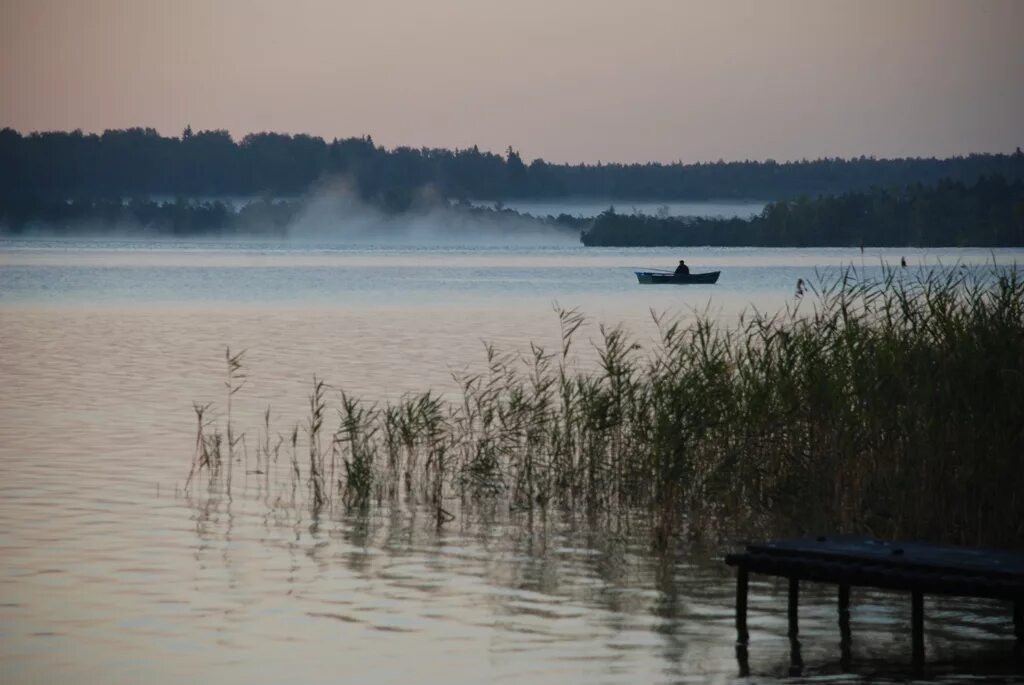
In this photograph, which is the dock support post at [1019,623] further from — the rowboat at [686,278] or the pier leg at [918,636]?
the rowboat at [686,278]

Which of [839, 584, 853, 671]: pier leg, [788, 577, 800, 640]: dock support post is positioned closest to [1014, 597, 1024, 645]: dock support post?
[839, 584, 853, 671]: pier leg

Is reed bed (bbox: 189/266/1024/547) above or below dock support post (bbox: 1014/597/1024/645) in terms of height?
above

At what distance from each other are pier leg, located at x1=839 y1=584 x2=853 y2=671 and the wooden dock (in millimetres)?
10

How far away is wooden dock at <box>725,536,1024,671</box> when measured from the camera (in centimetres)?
1161

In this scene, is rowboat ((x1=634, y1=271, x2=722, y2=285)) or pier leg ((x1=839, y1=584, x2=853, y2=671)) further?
rowboat ((x1=634, y1=271, x2=722, y2=285))

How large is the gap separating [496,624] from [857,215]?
7297 inches

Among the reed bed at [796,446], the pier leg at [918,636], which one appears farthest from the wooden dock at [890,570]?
the reed bed at [796,446]

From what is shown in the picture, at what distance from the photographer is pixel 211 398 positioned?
110 feet

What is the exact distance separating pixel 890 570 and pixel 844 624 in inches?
66.3

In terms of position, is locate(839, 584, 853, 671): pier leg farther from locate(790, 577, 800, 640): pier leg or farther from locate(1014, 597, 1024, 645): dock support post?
locate(1014, 597, 1024, 645): dock support post

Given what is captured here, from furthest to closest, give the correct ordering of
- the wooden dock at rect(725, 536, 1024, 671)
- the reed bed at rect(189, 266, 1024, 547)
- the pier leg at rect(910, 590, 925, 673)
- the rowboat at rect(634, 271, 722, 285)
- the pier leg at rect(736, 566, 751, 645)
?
the rowboat at rect(634, 271, 722, 285), the reed bed at rect(189, 266, 1024, 547), the pier leg at rect(736, 566, 751, 645), the pier leg at rect(910, 590, 925, 673), the wooden dock at rect(725, 536, 1024, 671)

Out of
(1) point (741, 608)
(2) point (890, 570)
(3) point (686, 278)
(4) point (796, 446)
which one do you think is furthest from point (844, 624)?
(3) point (686, 278)

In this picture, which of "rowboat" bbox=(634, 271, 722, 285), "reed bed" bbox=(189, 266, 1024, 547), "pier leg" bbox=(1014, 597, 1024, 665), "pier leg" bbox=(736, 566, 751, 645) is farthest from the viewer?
"rowboat" bbox=(634, 271, 722, 285)

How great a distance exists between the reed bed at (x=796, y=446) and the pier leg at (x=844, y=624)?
2.37 metres
